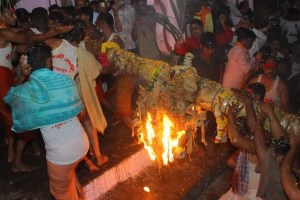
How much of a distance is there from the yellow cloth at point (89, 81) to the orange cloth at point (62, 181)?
1.00 m

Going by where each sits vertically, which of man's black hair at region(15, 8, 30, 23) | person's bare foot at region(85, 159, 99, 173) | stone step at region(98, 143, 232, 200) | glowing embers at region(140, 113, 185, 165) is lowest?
stone step at region(98, 143, 232, 200)

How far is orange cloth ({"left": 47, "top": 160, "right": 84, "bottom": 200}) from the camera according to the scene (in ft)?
14.0

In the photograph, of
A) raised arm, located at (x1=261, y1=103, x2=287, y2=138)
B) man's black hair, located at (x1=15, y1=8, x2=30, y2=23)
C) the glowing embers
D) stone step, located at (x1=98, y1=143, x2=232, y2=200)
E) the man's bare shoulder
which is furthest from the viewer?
man's black hair, located at (x1=15, y1=8, x2=30, y2=23)

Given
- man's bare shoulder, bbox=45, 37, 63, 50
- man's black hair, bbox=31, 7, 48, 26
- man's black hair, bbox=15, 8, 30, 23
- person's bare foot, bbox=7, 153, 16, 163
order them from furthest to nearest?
1. man's black hair, bbox=15, 8, 30, 23
2. man's black hair, bbox=31, 7, 48, 26
3. person's bare foot, bbox=7, 153, 16, 163
4. man's bare shoulder, bbox=45, 37, 63, 50

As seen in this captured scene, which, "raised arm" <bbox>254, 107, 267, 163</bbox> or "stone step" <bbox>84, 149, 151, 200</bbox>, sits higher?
"raised arm" <bbox>254, 107, 267, 163</bbox>

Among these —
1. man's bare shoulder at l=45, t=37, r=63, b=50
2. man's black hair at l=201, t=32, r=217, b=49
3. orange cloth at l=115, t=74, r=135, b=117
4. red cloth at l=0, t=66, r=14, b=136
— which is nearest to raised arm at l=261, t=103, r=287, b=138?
man's bare shoulder at l=45, t=37, r=63, b=50

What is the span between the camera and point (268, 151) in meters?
3.86

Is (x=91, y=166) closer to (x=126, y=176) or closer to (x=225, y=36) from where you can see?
(x=126, y=176)

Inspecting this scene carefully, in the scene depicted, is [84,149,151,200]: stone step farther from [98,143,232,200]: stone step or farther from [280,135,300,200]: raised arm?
[280,135,300,200]: raised arm

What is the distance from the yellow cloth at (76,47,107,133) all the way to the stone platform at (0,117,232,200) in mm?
817

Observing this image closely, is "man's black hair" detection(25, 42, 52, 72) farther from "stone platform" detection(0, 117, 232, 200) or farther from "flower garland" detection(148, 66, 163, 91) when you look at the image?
"stone platform" detection(0, 117, 232, 200)

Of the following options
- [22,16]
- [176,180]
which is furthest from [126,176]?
[22,16]

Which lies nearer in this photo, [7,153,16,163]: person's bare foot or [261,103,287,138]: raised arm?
[261,103,287,138]: raised arm

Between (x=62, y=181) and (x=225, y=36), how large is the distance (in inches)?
238
